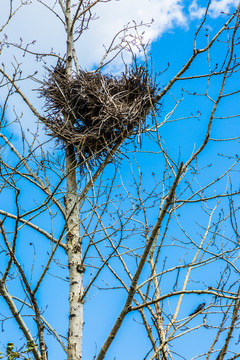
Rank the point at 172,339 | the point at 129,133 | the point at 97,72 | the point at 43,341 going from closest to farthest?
the point at 43,341, the point at 172,339, the point at 129,133, the point at 97,72

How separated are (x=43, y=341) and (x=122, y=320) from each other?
556 mm

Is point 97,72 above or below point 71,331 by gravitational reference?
above

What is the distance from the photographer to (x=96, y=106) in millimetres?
5426

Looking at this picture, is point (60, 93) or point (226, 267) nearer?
point (226, 267)

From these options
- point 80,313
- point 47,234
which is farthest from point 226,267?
point 47,234

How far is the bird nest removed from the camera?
5148 mm

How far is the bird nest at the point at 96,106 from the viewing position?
16.9 feet

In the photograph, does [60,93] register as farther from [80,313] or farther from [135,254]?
[80,313]

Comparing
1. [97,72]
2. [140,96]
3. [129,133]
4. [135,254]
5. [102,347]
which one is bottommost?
[102,347]

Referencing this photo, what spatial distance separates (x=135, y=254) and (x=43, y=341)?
163 centimetres

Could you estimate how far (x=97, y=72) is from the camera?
590 centimetres

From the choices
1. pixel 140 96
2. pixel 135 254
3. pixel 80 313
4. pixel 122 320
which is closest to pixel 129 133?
pixel 140 96

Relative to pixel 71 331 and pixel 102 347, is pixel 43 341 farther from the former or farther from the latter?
pixel 71 331

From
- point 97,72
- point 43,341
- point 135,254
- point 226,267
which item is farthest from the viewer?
point 97,72
